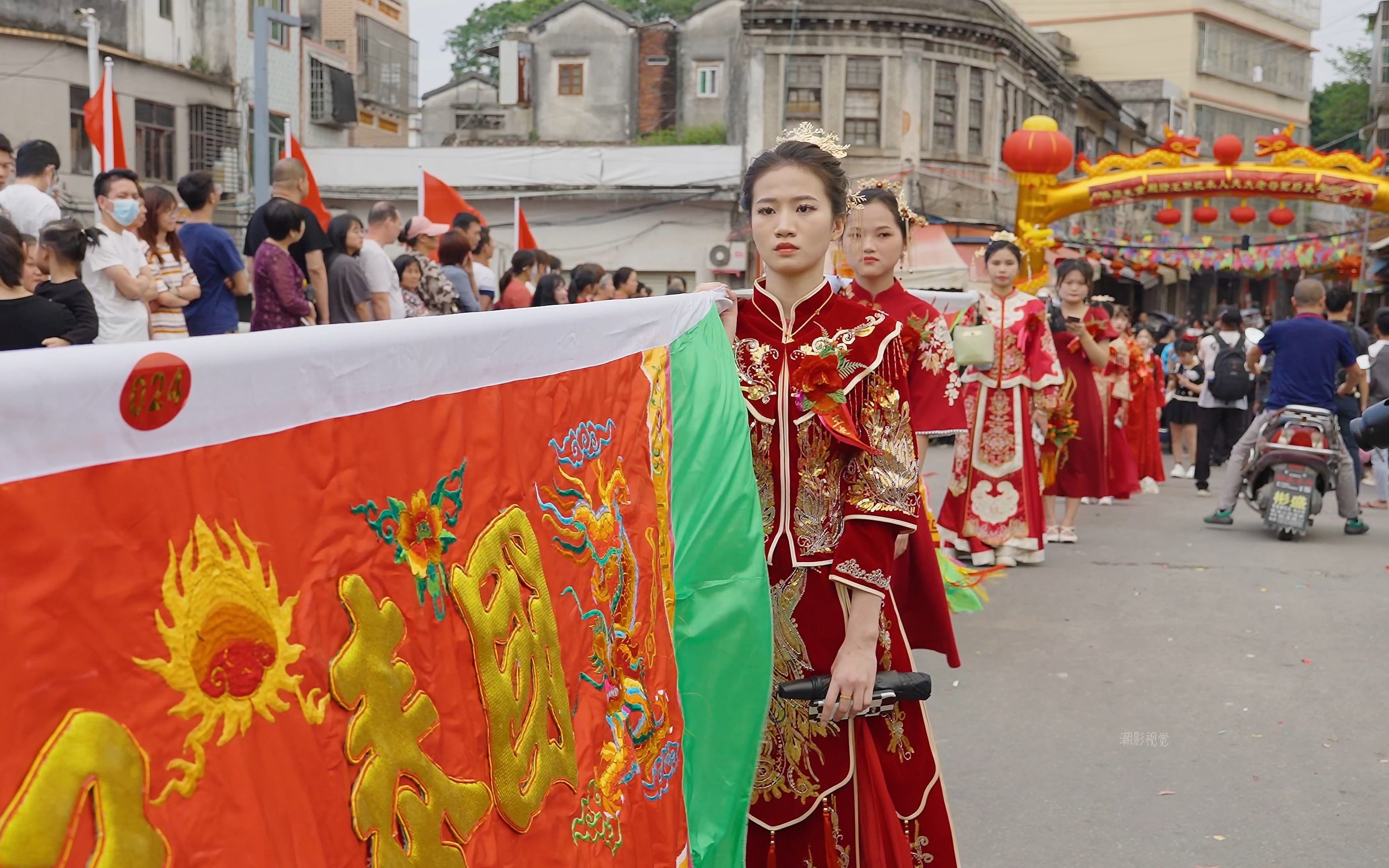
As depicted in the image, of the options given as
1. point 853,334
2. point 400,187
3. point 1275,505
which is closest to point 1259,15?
point 400,187

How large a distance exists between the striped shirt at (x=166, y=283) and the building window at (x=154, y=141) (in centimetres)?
1899

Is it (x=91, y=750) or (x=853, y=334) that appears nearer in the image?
(x=91, y=750)

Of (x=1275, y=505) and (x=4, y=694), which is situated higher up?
(x=4, y=694)

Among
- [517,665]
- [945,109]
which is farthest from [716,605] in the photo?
[945,109]

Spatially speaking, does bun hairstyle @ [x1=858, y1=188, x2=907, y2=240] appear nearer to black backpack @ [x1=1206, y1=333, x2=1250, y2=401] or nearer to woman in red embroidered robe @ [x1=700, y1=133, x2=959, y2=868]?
woman in red embroidered robe @ [x1=700, y1=133, x2=959, y2=868]

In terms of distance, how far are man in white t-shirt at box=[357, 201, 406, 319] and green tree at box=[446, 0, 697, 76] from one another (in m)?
41.9

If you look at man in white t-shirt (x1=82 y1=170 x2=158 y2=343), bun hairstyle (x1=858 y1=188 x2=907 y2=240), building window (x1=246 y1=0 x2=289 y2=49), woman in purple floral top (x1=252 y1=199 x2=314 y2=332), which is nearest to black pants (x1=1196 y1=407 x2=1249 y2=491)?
woman in purple floral top (x1=252 y1=199 x2=314 y2=332)

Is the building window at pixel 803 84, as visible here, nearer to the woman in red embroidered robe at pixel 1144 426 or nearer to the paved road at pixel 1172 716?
the woman in red embroidered robe at pixel 1144 426

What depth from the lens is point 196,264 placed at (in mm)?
7020

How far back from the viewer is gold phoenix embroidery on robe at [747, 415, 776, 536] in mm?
2887

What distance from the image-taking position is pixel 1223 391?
13.0 meters

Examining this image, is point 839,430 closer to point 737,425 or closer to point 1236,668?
point 737,425

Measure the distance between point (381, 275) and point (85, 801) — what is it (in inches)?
276

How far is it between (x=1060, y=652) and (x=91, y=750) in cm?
555
